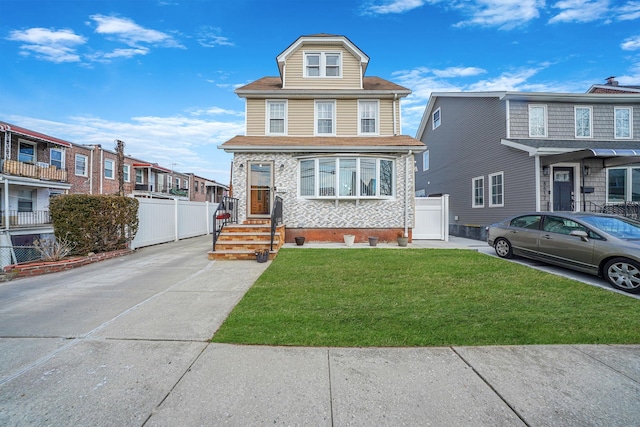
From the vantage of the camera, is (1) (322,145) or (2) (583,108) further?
(2) (583,108)

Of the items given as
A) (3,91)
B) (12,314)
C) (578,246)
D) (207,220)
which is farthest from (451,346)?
(3,91)

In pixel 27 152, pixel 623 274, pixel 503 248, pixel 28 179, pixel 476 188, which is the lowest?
pixel 623 274

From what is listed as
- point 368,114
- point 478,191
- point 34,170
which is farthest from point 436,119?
point 34,170

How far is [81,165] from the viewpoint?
2066cm

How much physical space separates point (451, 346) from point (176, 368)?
2857 millimetres

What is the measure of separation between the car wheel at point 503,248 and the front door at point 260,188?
805 centimetres

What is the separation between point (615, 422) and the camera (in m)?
1.93

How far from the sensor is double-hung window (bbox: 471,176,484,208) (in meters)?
14.1

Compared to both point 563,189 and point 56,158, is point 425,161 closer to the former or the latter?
point 563,189

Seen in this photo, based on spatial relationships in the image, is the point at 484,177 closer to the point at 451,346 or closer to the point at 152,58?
the point at 451,346

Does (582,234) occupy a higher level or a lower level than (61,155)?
lower

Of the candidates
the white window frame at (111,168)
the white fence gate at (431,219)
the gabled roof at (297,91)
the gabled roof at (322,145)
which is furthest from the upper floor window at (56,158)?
the white fence gate at (431,219)

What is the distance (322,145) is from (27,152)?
19839 mm

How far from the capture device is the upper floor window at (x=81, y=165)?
20328mm
